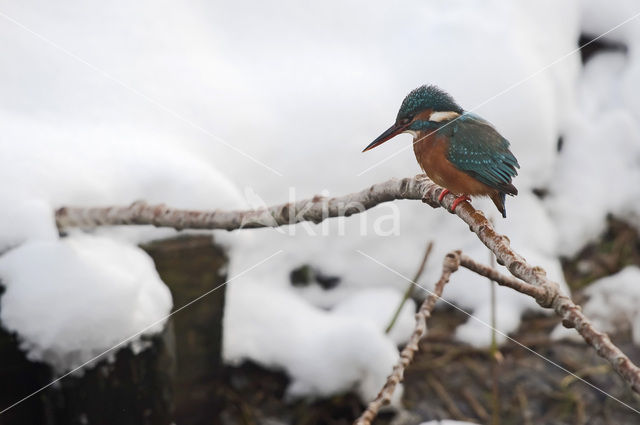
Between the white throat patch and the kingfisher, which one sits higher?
the white throat patch

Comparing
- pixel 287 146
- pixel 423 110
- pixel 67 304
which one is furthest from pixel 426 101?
pixel 287 146

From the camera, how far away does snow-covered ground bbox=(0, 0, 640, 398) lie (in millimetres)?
1492

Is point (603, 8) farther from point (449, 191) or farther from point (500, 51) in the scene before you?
point (449, 191)

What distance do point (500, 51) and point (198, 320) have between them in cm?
140

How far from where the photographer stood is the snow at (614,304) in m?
2.06

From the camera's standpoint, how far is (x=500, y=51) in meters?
2.31

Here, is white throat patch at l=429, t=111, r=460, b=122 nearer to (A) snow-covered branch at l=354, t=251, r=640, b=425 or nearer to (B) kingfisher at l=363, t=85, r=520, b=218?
(B) kingfisher at l=363, t=85, r=520, b=218

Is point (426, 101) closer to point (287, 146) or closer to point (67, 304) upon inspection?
point (67, 304)

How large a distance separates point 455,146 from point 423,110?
0.08 metres

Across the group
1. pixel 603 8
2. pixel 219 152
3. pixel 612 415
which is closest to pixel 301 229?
pixel 219 152

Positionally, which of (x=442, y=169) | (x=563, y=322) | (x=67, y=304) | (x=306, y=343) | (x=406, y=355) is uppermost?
(x=442, y=169)

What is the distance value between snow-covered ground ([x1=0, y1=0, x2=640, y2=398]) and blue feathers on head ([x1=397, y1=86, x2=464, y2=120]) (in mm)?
752

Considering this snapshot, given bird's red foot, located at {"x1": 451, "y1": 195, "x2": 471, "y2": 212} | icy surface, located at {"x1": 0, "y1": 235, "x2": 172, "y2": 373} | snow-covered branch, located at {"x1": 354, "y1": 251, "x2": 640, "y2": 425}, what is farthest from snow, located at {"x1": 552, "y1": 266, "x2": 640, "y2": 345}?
icy surface, located at {"x1": 0, "y1": 235, "x2": 172, "y2": 373}

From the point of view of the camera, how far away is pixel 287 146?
81.3 inches
